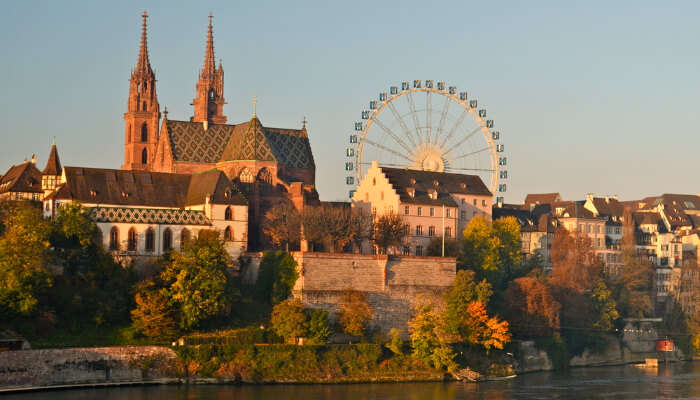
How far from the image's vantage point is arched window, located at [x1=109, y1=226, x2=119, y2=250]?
106 metres

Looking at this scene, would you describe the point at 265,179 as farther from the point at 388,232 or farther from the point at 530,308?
the point at 530,308

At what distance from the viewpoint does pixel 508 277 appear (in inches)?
4670

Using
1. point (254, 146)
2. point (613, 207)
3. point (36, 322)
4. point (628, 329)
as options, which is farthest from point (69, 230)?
point (613, 207)

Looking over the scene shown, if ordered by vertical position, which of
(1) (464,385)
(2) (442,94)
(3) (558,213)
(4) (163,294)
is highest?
(2) (442,94)

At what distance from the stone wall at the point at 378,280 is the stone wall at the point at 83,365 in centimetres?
1513

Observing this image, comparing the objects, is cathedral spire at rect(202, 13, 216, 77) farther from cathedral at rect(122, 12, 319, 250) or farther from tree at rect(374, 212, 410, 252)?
tree at rect(374, 212, 410, 252)

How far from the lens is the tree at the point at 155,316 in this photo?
307ft

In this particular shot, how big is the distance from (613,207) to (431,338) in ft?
197

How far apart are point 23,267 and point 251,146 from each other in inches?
1474

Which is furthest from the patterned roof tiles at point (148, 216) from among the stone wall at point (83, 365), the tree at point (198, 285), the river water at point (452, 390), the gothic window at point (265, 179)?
the river water at point (452, 390)

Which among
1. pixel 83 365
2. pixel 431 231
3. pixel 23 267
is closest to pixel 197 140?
pixel 431 231

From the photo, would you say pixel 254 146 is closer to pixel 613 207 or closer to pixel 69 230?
pixel 69 230

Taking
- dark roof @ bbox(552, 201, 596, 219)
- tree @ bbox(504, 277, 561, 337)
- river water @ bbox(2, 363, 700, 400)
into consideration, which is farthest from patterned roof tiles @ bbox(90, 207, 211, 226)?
dark roof @ bbox(552, 201, 596, 219)

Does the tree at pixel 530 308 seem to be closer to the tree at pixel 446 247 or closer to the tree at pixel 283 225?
the tree at pixel 446 247
